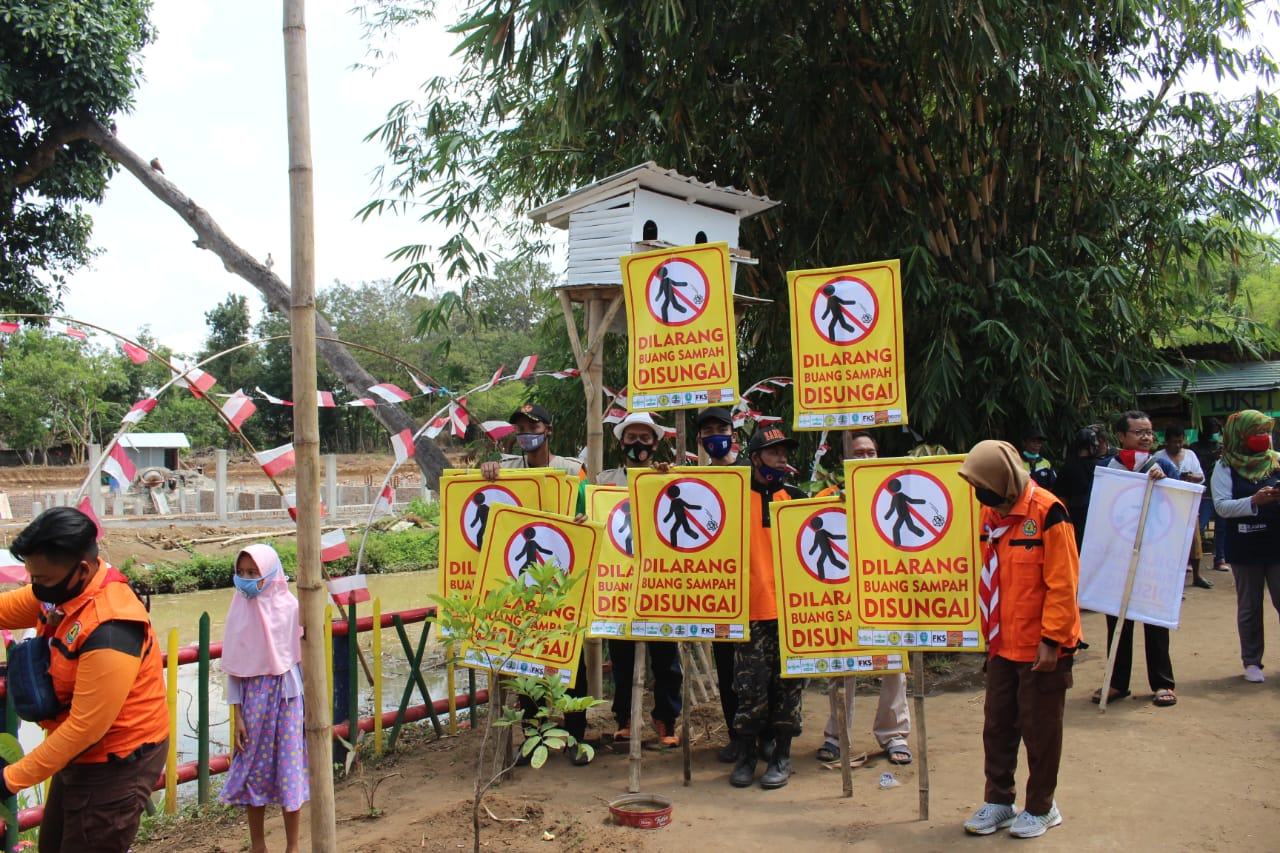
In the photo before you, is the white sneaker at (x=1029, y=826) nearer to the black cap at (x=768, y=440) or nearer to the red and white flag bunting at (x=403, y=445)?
the black cap at (x=768, y=440)

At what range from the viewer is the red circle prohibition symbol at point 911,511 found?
4258 millimetres

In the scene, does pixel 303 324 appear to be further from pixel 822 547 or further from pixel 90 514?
pixel 822 547

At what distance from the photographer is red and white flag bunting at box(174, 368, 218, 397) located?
14.9ft

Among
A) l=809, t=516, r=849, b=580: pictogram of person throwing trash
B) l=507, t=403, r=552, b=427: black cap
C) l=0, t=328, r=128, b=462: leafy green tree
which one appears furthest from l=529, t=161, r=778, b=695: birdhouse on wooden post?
l=0, t=328, r=128, b=462: leafy green tree

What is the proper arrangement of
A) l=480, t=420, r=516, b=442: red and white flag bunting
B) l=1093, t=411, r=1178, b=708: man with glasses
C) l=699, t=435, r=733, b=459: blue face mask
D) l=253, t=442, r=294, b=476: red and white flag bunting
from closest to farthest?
l=699, t=435, r=733, b=459: blue face mask, l=253, t=442, r=294, b=476: red and white flag bunting, l=1093, t=411, r=1178, b=708: man with glasses, l=480, t=420, r=516, b=442: red and white flag bunting

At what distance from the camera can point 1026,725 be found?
3863 millimetres

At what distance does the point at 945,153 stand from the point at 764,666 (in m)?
5.47

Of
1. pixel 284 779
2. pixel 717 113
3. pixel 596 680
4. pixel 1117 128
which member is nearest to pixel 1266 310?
pixel 1117 128

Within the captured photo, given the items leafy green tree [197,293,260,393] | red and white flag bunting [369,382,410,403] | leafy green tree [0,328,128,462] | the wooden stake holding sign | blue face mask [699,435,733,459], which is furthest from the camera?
leafy green tree [197,293,260,393]

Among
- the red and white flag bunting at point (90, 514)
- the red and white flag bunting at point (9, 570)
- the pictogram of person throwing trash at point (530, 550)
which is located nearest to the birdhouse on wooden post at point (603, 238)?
the pictogram of person throwing trash at point (530, 550)

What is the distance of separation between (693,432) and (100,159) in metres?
8.15

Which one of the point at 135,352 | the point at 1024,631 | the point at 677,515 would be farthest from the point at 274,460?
the point at 1024,631

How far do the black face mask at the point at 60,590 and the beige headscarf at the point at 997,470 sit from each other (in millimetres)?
3253

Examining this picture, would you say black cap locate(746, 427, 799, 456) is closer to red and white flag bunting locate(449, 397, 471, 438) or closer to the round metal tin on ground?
the round metal tin on ground
